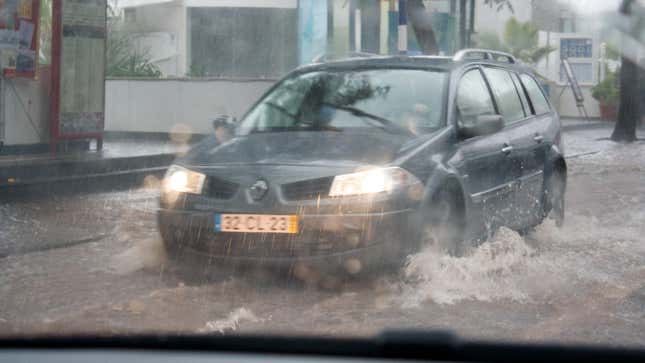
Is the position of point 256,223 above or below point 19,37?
below

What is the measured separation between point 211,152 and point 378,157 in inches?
45.4

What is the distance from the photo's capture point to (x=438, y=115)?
701cm

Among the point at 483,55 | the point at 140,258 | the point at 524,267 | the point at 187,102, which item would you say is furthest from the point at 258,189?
the point at 187,102

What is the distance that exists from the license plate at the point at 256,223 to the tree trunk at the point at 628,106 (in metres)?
20.3

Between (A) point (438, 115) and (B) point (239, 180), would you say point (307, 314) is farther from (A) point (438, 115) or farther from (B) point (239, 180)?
(A) point (438, 115)

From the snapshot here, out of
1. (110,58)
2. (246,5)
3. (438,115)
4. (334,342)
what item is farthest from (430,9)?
(334,342)

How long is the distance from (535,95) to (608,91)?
27083 mm

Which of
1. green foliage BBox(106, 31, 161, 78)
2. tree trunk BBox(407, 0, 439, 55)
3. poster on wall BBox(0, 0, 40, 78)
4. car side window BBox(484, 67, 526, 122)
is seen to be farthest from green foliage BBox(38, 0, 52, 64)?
car side window BBox(484, 67, 526, 122)

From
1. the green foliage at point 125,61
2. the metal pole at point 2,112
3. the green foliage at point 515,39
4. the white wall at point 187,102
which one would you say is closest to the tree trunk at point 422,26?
the white wall at point 187,102

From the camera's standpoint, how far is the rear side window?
29.4 feet

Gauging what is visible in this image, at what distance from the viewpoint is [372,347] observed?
281cm

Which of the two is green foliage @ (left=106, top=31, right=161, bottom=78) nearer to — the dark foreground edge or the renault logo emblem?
the renault logo emblem

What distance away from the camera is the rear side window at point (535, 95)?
8953 millimetres

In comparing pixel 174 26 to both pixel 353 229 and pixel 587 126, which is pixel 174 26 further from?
pixel 353 229
